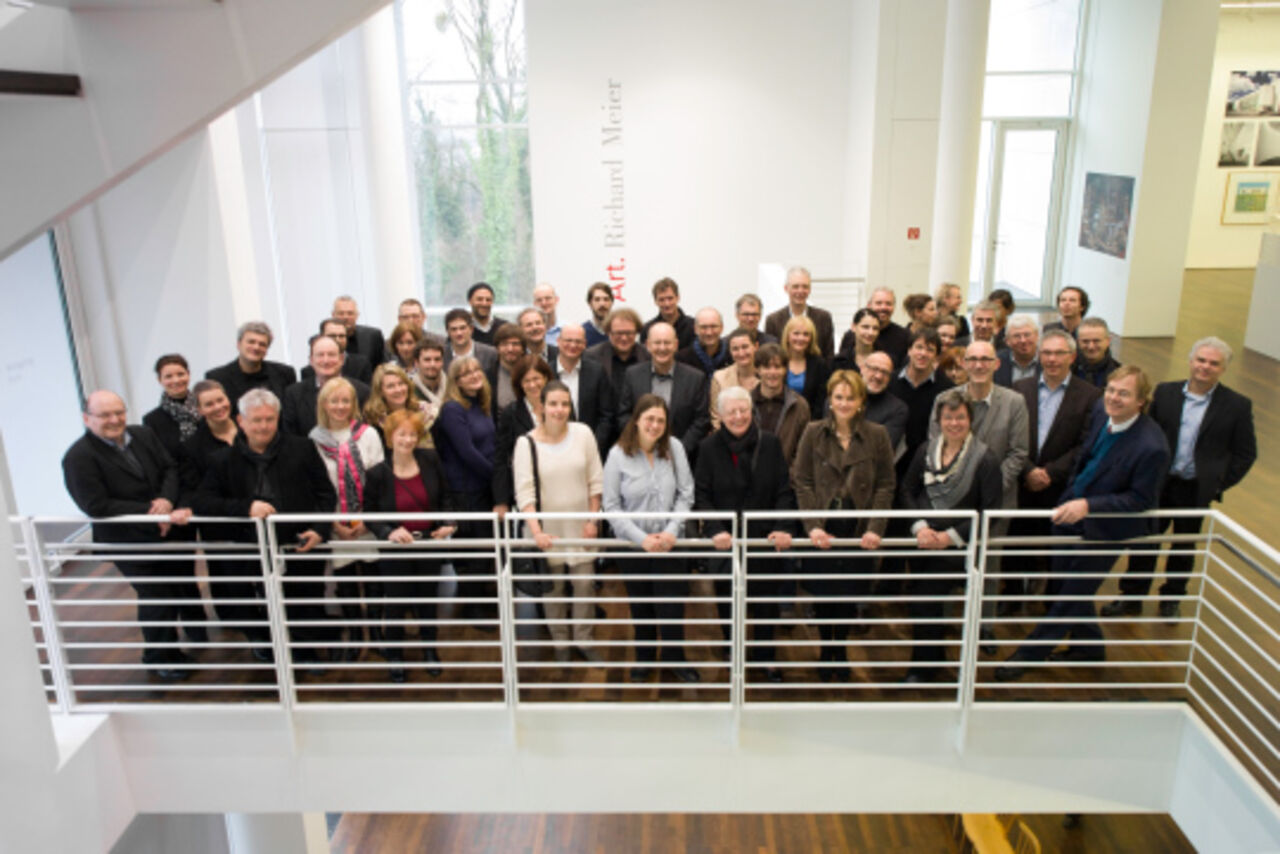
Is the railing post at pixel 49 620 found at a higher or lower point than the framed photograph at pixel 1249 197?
lower

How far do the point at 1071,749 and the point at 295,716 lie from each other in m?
3.21

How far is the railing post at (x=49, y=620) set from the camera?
158 inches

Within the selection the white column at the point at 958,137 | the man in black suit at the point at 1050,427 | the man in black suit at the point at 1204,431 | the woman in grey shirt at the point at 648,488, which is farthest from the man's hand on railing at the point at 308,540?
the white column at the point at 958,137

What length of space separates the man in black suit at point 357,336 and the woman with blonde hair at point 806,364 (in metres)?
2.41

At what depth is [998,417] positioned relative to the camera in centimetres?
462

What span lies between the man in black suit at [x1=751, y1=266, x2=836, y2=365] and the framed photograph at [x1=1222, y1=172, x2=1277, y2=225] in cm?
1168

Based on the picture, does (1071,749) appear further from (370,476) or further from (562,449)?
(370,476)

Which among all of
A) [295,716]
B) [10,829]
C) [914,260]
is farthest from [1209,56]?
[10,829]

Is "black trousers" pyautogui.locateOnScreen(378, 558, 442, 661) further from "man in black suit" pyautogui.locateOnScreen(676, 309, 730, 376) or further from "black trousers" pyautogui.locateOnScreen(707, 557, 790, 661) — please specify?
"man in black suit" pyautogui.locateOnScreen(676, 309, 730, 376)

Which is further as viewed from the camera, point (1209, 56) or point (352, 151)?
point (1209, 56)

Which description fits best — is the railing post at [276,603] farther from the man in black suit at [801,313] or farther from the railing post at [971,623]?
the man in black suit at [801,313]

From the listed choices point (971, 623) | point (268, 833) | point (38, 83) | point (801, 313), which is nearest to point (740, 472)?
point (971, 623)

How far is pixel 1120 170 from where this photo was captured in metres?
11.0

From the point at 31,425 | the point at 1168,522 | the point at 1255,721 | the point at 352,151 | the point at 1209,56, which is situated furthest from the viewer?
the point at 1209,56
